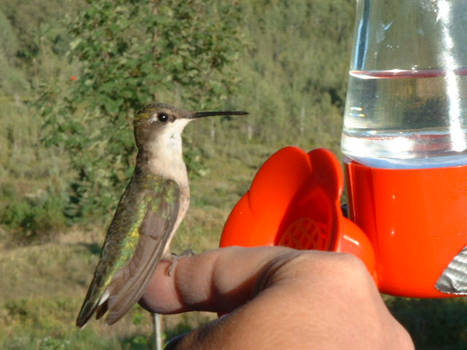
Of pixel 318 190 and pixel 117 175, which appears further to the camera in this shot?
pixel 117 175

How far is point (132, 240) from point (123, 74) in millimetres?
3069

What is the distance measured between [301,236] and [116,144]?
4192 millimetres

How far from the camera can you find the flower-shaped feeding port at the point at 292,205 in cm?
167

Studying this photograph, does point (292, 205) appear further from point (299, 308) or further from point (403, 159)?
point (299, 308)

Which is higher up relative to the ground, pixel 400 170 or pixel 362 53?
pixel 362 53

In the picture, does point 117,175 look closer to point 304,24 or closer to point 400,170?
point 400,170

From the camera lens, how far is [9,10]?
16141 mm

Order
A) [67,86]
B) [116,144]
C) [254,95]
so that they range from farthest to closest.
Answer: [254,95] < [67,86] < [116,144]

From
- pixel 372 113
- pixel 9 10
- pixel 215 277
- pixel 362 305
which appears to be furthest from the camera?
pixel 9 10

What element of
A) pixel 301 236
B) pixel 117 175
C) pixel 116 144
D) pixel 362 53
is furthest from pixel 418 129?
pixel 117 175

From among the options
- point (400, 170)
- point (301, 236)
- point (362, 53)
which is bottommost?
point (301, 236)

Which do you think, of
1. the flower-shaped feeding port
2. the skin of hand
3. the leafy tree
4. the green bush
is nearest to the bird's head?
the flower-shaped feeding port

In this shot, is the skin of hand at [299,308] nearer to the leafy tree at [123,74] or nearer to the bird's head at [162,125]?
the bird's head at [162,125]

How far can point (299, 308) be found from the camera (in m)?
0.91
